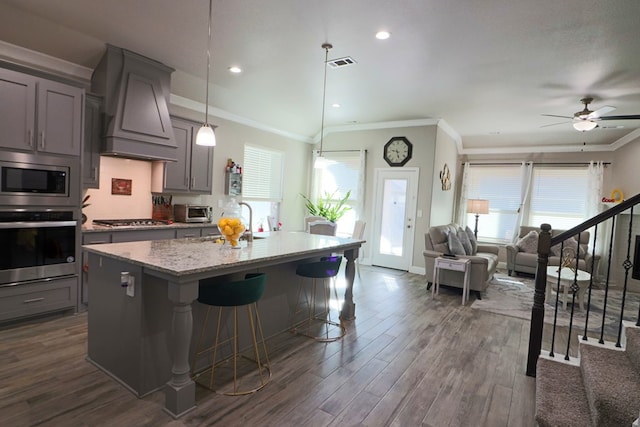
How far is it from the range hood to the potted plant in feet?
11.8

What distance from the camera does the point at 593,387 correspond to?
1961mm

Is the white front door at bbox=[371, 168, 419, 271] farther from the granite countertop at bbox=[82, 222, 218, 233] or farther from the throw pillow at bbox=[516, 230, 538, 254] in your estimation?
the granite countertop at bbox=[82, 222, 218, 233]

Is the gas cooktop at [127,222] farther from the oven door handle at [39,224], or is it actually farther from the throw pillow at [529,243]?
the throw pillow at [529,243]

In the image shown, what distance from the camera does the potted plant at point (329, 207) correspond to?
7309 mm

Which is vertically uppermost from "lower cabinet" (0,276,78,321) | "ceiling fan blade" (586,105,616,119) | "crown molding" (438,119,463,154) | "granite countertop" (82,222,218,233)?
"crown molding" (438,119,463,154)

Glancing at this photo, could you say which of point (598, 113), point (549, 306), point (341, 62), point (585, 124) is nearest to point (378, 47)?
point (341, 62)

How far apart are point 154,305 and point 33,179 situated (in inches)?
83.8

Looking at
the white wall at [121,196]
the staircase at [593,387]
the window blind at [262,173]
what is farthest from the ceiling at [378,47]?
the staircase at [593,387]

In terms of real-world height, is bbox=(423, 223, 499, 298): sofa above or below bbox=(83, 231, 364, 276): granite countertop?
below

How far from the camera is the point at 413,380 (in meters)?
2.66

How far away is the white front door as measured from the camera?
6.61 metres

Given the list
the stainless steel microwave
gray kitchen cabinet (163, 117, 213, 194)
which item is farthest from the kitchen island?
gray kitchen cabinet (163, 117, 213, 194)

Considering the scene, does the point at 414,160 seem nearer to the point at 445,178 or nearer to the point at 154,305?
the point at 445,178

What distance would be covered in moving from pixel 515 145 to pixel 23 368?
341 inches
